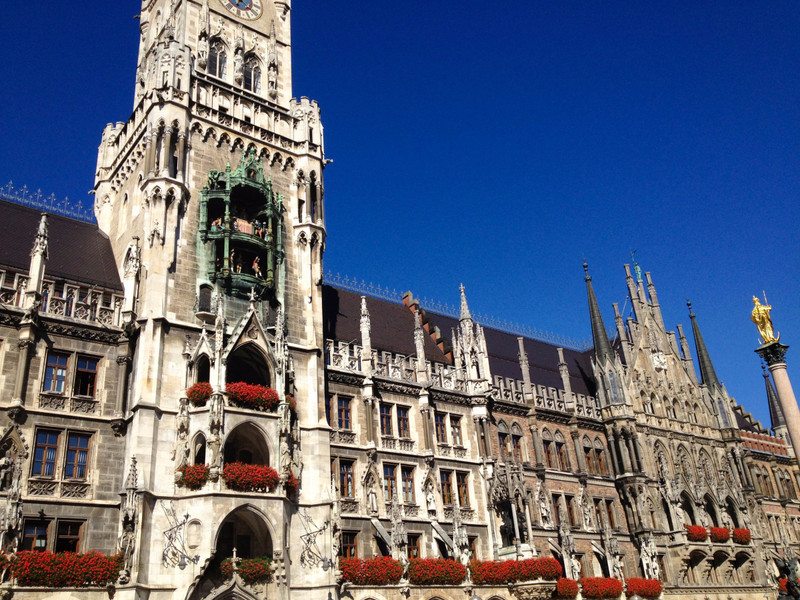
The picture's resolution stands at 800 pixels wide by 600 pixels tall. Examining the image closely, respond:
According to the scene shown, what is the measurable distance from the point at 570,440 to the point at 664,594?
9.75 metres

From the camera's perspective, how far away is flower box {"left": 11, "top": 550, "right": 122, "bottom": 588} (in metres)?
24.9

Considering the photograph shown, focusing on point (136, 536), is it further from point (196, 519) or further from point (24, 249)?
point (24, 249)

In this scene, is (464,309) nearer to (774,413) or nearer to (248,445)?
(248,445)

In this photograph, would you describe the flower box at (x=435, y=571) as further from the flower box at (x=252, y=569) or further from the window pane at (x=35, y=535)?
the window pane at (x=35, y=535)

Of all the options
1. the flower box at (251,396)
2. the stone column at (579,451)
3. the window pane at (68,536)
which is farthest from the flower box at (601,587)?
the window pane at (68,536)

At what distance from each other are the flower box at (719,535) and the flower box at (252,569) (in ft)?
99.7

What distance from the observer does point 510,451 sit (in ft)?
138

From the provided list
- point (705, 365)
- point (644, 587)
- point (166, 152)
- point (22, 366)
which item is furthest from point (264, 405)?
point (705, 365)

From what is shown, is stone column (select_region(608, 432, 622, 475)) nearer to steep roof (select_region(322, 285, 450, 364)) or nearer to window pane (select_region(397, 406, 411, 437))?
steep roof (select_region(322, 285, 450, 364))

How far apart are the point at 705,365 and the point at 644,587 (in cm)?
2207

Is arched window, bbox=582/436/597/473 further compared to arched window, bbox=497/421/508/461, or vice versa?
arched window, bbox=582/436/597/473

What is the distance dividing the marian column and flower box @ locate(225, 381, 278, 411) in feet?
68.6

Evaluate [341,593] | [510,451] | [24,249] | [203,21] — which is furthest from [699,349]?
[24,249]

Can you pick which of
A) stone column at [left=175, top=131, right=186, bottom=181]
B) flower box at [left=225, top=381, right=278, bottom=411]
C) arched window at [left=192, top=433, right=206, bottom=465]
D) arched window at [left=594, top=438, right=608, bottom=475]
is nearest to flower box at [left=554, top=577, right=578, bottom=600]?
arched window at [left=594, top=438, right=608, bottom=475]
